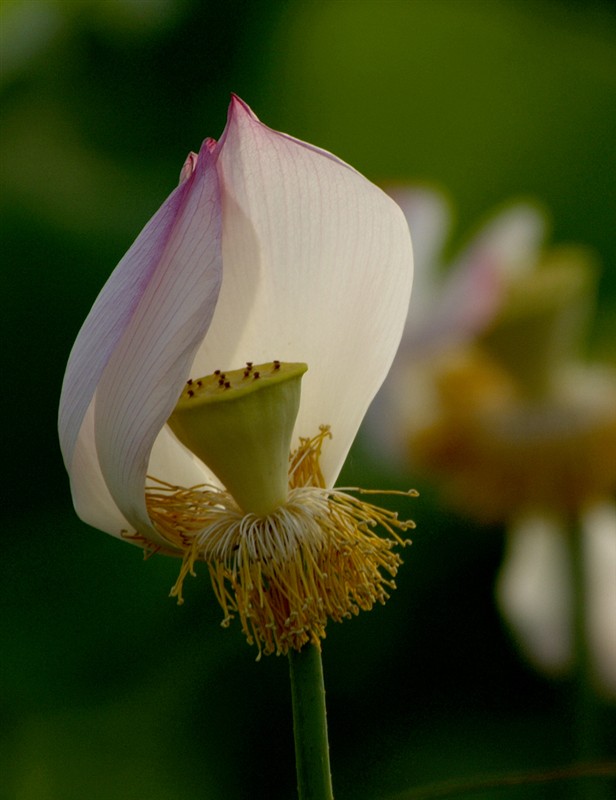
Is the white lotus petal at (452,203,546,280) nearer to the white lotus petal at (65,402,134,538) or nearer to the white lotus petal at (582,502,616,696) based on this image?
the white lotus petal at (582,502,616,696)

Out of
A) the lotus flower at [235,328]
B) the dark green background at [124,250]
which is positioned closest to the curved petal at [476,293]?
the dark green background at [124,250]

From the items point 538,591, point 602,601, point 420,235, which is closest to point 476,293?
point 420,235

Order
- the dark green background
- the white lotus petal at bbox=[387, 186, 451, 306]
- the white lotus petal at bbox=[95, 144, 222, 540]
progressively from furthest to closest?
1. the dark green background
2. the white lotus petal at bbox=[387, 186, 451, 306]
3. the white lotus petal at bbox=[95, 144, 222, 540]

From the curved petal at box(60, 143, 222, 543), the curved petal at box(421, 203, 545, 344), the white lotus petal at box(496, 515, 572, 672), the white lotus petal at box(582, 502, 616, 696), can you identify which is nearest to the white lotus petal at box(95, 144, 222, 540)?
the curved petal at box(60, 143, 222, 543)

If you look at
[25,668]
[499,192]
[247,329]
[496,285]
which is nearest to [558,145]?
[499,192]

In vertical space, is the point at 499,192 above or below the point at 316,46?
below

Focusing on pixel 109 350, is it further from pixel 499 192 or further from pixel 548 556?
pixel 499 192

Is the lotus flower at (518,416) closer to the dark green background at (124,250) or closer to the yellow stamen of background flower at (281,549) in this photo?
the dark green background at (124,250)
